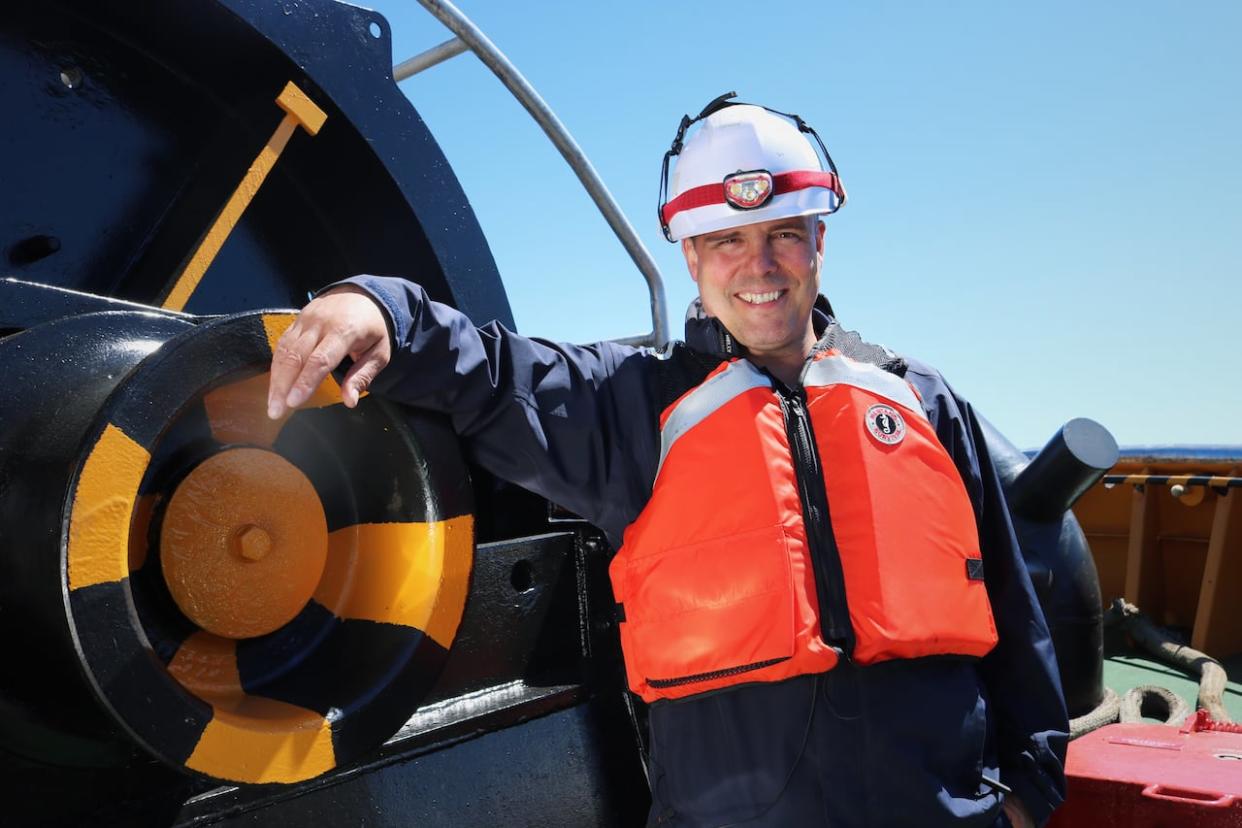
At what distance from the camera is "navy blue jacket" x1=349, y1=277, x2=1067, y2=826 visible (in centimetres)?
175

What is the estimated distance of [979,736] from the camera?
1903 mm

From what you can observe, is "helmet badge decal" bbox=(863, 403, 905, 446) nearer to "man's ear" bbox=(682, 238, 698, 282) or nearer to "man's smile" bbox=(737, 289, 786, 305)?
"man's smile" bbox=(737, 289, 786, 305)

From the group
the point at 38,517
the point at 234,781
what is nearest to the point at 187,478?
the point at 38,517

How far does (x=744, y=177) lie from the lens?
81.1 inches

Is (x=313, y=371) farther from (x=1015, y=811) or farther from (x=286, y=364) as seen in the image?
(x=1015, y=811)

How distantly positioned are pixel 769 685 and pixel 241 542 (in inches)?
34.7

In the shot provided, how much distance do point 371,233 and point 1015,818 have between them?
6.56 feet

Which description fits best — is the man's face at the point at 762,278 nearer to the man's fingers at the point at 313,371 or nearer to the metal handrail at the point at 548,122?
the man's fingers at the point at 313,371

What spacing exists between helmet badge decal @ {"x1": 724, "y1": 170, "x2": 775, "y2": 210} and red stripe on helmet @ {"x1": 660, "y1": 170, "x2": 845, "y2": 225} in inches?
0.8

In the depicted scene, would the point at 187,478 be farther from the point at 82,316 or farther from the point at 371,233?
the point at 371,233

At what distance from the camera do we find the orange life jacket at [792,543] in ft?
5.86

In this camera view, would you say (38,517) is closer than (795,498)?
Yes

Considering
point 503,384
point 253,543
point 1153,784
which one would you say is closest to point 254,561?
point 253,543

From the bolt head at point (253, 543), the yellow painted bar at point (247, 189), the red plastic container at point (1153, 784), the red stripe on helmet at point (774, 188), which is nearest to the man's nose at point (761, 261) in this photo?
the red stripe on helmet at point (774, 188)
